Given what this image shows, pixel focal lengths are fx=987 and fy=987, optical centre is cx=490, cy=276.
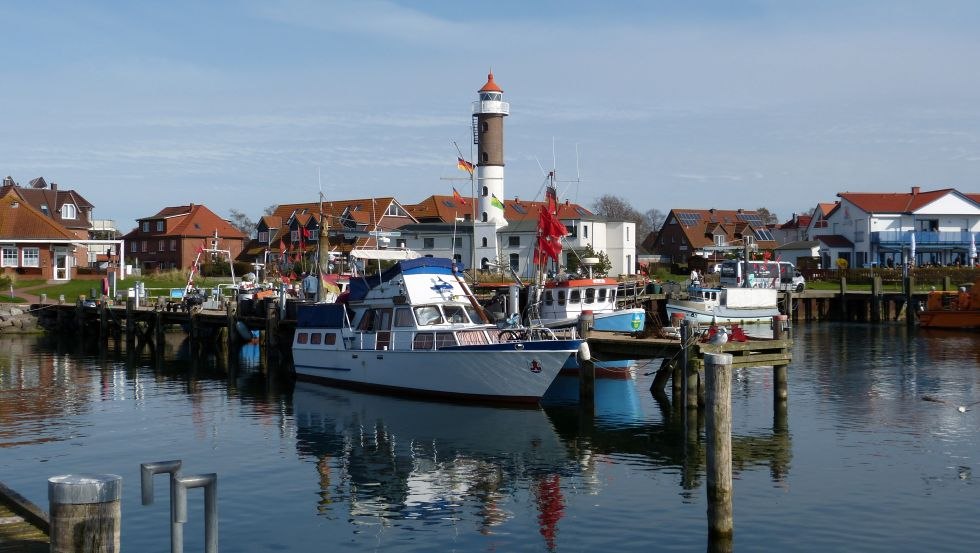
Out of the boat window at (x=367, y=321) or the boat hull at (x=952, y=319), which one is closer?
the boat window at (x=367, y=321)

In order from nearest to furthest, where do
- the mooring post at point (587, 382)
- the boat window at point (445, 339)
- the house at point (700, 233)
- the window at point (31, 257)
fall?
the mooring post at point (587, 382), the boat window at point (445, 339), the window at point (31, 257), the house at point (700, 233)

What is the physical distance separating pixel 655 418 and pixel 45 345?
38.7m

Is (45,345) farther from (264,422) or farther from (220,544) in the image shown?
(220,544)

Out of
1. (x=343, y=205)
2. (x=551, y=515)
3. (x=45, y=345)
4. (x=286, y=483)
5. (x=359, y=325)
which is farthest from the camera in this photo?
(x=343, y=205)

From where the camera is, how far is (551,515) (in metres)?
19.3

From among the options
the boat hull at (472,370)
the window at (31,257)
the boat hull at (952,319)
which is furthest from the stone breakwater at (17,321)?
the boat hull at (952,319)

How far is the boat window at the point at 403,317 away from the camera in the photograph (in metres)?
32.5

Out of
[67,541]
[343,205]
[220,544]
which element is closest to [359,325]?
[220,544]

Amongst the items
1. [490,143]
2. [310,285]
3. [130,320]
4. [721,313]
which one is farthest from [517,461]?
[490,143]

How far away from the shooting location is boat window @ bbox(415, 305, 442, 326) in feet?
106

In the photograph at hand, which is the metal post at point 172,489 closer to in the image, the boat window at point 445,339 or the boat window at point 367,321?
the boat window at point 445,339

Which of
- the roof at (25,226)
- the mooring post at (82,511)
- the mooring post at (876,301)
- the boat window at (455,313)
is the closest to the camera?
the mooring post at (82,511)

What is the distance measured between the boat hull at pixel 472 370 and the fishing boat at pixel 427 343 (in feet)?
0.10

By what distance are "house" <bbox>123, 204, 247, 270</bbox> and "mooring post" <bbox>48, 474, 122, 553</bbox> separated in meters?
87.6
